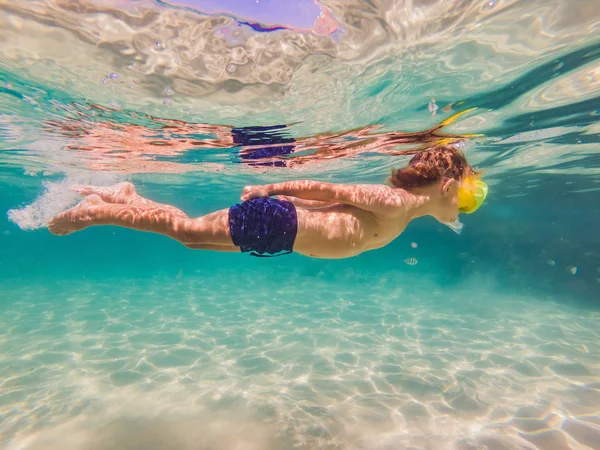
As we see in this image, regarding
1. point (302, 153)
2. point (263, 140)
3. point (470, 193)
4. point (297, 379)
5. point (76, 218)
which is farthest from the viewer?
point (302, 153)

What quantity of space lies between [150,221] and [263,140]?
8.63 meters

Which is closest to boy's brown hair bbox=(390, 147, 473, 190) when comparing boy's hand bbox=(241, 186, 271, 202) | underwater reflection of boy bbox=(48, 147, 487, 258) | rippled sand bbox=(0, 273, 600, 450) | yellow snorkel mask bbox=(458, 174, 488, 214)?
underwater reflection of boy bbox=(48, 147, 487, 258)

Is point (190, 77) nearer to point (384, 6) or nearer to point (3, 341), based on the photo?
point (384, 6)

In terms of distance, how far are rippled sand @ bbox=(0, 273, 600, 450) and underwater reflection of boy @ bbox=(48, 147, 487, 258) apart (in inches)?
172

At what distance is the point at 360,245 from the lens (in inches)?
175

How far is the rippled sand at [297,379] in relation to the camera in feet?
20.0

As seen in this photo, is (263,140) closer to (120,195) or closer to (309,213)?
(120,195)

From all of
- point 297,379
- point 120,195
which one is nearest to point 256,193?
point 120,195

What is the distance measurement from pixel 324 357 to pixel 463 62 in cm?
915

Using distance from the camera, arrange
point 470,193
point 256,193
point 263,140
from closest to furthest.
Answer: point 256,193
point 470,193
point 263,140

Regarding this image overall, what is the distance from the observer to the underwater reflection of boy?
385 centimetres

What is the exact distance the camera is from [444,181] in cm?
437

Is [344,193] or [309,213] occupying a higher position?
[344,193]

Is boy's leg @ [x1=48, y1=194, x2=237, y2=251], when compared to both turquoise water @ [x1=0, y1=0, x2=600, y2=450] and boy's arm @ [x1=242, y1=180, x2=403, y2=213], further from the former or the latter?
turquoise water @ [x1=0, y1=0, x2=600, y2=450]
